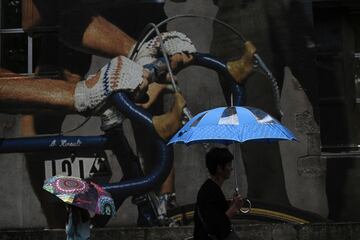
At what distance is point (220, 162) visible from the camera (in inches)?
164

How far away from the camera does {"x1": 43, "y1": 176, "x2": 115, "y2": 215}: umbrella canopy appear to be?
459cm

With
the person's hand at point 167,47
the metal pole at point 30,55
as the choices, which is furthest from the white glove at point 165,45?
the metal pole at point 30,55

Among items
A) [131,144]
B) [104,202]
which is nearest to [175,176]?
[131,144]

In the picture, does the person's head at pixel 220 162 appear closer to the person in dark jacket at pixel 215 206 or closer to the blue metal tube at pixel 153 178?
the person in dark jacket at pixel 215 206

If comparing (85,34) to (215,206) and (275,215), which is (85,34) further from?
(215,206)

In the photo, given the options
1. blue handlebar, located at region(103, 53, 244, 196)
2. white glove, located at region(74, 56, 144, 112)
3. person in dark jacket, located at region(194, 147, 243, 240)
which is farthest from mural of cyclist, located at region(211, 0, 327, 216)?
person in dark jacket, located at region(194, 147, 243, 240)

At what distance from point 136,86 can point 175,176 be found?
1.57m

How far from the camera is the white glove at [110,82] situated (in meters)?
8.93

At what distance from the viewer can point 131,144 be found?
8.92m

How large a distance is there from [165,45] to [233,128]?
4.63 metres

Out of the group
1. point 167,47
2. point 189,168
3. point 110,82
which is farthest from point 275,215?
point 110,82

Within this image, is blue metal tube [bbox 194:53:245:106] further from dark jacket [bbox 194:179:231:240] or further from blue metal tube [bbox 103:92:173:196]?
dark jacket [bbox 194:179:231:240]

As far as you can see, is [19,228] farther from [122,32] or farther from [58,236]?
[122,32]

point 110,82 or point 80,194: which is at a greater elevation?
point 110,82
